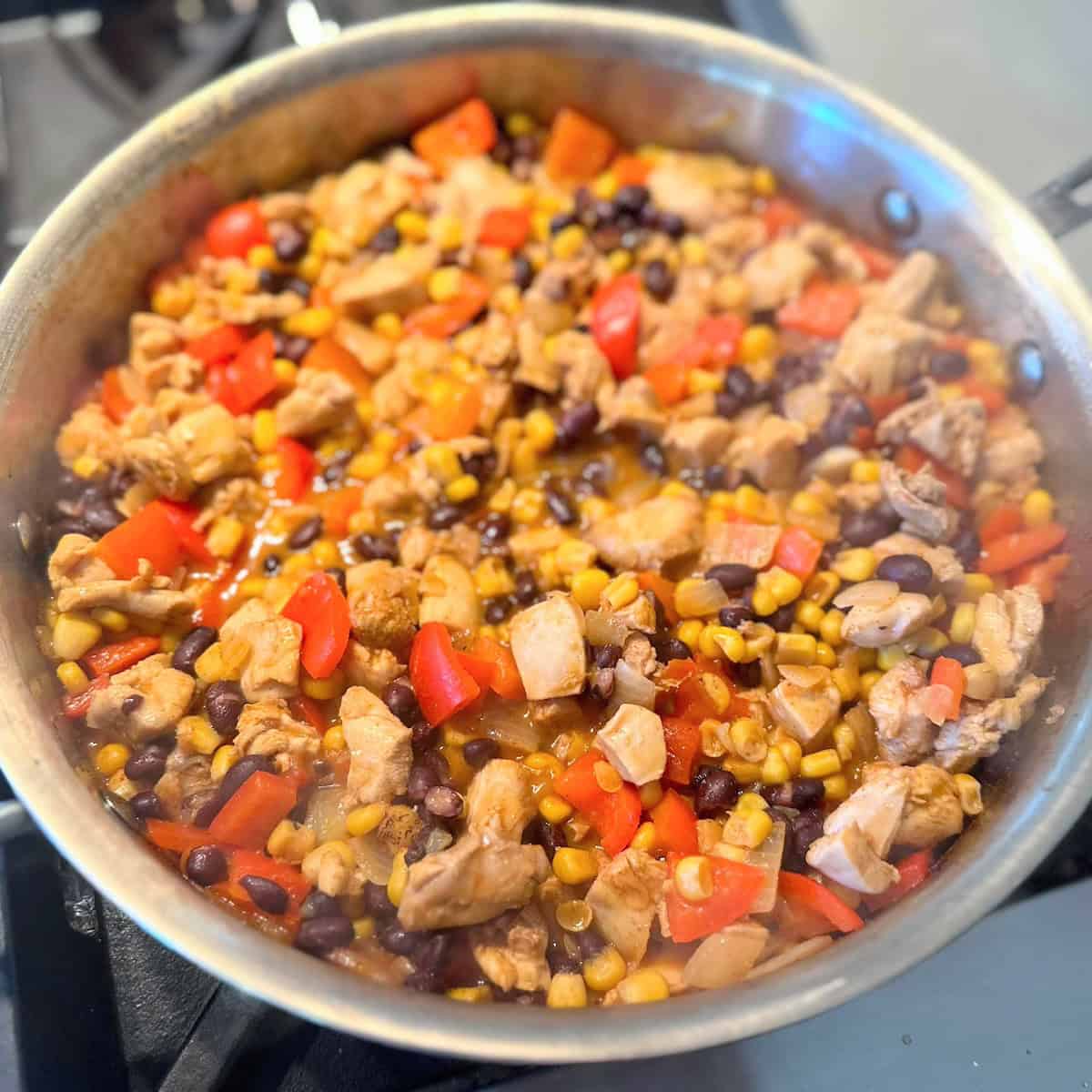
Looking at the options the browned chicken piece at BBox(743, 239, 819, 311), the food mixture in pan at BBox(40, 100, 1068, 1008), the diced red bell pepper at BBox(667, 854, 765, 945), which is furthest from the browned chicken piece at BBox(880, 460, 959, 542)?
the diced red bell pepper at BBox(667, 854, 765, 945)

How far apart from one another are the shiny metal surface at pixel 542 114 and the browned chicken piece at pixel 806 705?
0.41 m

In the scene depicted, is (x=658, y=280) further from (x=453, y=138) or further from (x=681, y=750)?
(x=681, y=750)

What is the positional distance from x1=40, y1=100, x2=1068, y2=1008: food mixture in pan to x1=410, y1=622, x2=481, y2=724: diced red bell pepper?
1 centimetres

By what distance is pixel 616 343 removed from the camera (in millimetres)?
3133

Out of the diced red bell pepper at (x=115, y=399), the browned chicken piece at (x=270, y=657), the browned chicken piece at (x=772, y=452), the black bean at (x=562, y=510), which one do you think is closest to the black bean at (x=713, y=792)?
the black bean at (x=562, y=510)

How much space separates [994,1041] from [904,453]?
1572 mm

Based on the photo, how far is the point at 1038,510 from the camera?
2.80m

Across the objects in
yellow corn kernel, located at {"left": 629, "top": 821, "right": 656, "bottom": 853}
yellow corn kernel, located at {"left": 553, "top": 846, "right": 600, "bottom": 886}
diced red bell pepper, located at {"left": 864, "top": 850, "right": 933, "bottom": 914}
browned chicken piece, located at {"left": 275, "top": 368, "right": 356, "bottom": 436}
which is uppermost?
browned chicken piece, located at {"left": 275, "top": 368, "right": 356, "bottom": 436}

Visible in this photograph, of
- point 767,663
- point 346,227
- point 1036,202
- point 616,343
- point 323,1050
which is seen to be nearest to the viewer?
point 323,1050

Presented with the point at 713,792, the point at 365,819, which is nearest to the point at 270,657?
the point at 365,819

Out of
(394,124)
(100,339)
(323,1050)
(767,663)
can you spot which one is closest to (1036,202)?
(767,663)

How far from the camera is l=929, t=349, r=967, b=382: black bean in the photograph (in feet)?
10.0

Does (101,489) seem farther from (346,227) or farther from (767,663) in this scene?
(767,663)

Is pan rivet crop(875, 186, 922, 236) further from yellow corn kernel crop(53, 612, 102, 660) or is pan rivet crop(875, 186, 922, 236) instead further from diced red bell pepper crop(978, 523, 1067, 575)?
yellow corn kernel crop(53, 612, 102, 660)
